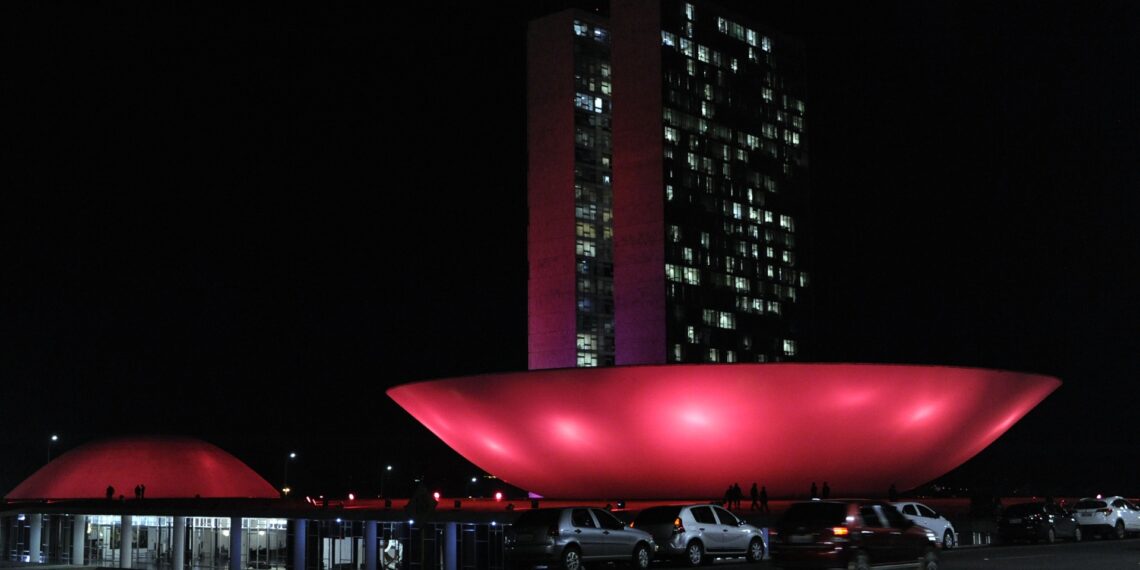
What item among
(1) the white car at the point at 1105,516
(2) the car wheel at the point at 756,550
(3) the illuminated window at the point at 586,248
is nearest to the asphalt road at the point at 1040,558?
(2) the car wheel at the point at 756,550

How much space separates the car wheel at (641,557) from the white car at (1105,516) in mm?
17338

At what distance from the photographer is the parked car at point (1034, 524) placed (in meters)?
34.6

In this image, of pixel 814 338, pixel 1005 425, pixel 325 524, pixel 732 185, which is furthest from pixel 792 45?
pixel 325 524

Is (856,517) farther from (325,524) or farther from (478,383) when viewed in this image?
(478,383)

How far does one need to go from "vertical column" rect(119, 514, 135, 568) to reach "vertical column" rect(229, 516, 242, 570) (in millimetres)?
3077

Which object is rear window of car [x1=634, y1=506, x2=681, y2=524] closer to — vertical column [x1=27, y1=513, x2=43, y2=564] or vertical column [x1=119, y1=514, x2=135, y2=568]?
vertical column [x1=119, y1=514, x2=135, y2=568]

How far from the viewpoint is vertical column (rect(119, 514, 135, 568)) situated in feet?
111

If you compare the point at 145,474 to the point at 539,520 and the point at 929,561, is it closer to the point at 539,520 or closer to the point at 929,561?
the point at 539,520

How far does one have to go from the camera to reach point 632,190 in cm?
11062

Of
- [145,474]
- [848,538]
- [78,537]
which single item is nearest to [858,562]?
[848,538]

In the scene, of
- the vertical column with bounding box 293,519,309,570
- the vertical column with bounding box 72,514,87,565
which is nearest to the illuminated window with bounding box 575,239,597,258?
the vertical column with bounding box 72,514,87,565

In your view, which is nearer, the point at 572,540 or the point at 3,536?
the point at 572,540

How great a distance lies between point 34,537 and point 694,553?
18.9 meters

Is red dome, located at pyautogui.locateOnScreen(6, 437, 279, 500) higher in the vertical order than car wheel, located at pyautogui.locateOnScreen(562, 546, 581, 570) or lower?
higher
